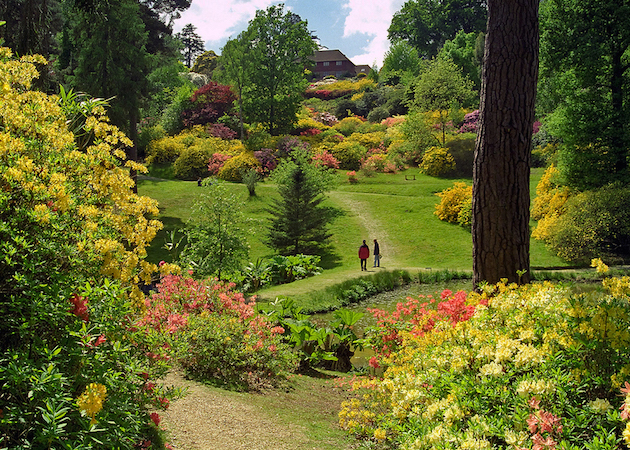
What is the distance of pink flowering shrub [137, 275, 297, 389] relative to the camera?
5.48 m

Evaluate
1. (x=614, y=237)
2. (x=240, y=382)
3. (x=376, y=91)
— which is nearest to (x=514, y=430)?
(x=240, y=382)

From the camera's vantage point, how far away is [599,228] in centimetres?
1616

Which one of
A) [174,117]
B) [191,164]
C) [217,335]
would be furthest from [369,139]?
[217,335]

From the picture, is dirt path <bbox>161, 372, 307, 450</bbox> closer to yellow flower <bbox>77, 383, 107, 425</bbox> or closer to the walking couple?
yellow flower <bbox>77, 383, 107, 425</bbox>

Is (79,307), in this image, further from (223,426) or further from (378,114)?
(378,114)

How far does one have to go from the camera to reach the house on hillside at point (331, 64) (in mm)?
83000

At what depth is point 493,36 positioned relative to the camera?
5074mm

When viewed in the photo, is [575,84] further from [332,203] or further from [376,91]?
[376,91]

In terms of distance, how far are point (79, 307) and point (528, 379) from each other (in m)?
2.45

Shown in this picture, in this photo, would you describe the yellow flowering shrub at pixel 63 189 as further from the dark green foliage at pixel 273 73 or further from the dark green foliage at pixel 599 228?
the dark green foliage at pixel 273 73

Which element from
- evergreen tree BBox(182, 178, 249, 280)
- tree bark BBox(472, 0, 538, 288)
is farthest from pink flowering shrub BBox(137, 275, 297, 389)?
evergreen tree BBox(182, 178, 249, 280)

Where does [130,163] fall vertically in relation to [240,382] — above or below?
above

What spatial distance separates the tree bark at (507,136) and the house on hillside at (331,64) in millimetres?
81358

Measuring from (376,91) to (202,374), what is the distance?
4930cm
